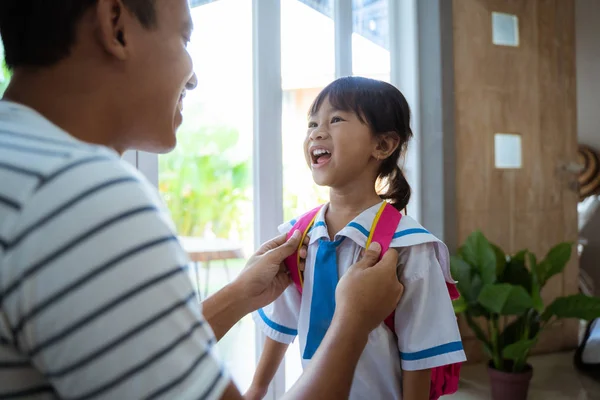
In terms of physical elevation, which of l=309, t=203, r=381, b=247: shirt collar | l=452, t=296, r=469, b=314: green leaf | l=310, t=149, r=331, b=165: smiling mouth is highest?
l=310, t=149, r=331, b=165: smiling mouth

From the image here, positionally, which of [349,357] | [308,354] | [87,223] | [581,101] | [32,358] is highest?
[581,101]

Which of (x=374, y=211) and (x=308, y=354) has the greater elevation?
(x=374, y=211)

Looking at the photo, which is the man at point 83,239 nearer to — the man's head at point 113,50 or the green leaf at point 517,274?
the man's head at point 113,50

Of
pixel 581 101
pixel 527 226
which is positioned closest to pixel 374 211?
pixel 527 226

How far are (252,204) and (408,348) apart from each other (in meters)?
0.92

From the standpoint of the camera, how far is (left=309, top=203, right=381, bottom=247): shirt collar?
99 cm

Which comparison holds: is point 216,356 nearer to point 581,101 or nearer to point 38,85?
point 38,85

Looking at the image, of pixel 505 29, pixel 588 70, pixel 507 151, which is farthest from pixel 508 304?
pixel 588 70

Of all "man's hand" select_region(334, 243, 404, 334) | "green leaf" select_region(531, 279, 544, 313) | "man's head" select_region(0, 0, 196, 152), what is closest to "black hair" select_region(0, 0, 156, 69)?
"man's head" select_region(0, 0, 196, 152)

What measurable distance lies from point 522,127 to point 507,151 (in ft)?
0.56

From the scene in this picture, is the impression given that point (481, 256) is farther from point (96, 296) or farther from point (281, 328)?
point (96, 296)

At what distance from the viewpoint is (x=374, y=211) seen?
1043mm

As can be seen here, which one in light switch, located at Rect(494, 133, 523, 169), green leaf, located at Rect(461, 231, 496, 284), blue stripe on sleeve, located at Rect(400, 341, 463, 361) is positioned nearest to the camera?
blue stripe on sleeve, located at Rect(400, 341, 463, 361)

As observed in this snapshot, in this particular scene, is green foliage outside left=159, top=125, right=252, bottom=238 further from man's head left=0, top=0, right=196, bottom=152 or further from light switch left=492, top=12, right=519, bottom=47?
light switch left=492, top=12, right=519, bottom=47
